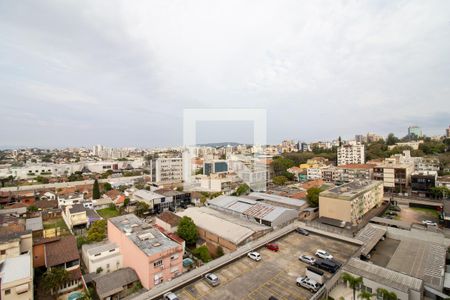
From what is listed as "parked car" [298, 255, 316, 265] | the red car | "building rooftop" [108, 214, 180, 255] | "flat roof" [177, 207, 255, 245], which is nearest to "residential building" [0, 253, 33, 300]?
"building rooftop" [108, 214, 180, 255]

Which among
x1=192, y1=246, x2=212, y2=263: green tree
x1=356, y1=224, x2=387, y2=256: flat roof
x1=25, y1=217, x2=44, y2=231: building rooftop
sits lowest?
x1=192, y1=246, x2=212, y2=263: green tree

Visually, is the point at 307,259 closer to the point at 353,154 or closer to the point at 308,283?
the point at 308,283

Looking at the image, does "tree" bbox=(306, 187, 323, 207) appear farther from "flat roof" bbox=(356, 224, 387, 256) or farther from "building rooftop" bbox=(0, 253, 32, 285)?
"building rooftop" bbox=(0, 253, 32, 285)

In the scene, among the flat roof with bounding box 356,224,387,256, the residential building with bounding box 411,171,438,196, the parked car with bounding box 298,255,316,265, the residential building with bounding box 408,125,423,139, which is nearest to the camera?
the parked car with bounding box 298,255,316,265

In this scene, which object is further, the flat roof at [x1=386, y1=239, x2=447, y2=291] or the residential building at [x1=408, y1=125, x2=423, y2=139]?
the residential building at [x1=408, y1=125, x2=423, y2=139]

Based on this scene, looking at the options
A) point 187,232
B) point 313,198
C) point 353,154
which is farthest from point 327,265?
point 353,154

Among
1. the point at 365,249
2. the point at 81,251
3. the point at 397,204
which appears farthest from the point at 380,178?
the point at 81,251

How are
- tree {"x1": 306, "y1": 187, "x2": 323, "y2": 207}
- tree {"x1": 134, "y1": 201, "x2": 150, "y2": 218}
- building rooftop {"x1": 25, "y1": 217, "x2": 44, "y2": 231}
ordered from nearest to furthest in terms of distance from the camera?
1. building rooftop {"x1": 25, "y1": 217, "x2": 44, "y2": 231}
2. tree {"x1": 306, "y1": 187, "x2": 323, "y2": 207}
3. tree {"x1": 134, "y1": 201, "x2": 150, "y2": 218}
